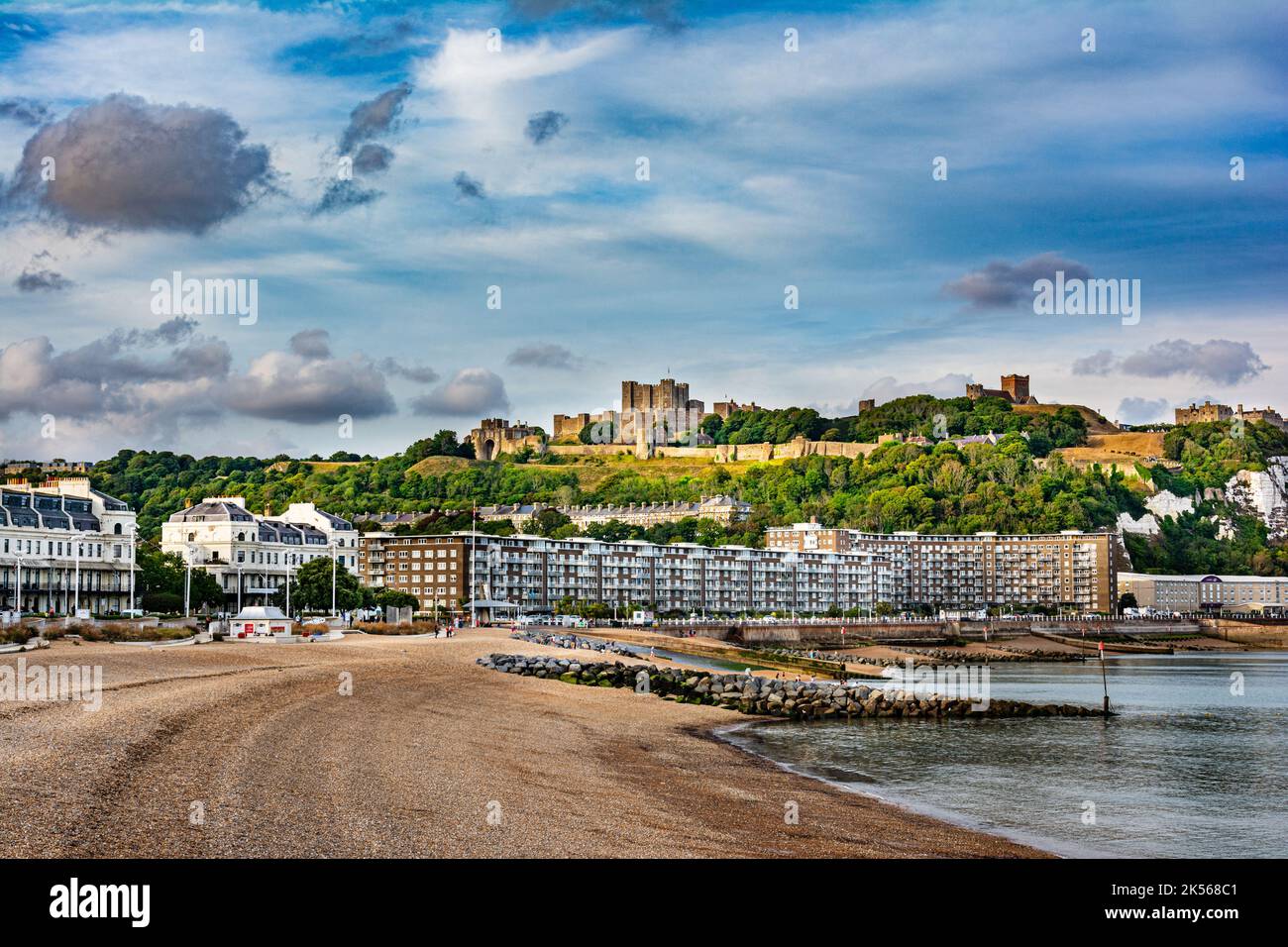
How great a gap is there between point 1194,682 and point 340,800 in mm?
71151

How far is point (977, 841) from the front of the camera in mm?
19781

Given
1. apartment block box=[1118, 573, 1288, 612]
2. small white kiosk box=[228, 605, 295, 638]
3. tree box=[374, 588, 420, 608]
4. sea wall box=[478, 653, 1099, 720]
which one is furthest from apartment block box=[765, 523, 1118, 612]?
sea wall box=[478, 653, 1099, 720]

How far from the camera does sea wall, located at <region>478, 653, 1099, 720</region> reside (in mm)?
44906

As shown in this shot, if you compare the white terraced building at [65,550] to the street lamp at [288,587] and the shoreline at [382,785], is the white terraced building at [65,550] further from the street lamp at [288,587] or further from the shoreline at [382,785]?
the shoreline at [382,785]

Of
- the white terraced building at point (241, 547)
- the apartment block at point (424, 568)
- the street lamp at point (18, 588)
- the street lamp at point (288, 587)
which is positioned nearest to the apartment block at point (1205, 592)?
the apartment block at point (424, 568)

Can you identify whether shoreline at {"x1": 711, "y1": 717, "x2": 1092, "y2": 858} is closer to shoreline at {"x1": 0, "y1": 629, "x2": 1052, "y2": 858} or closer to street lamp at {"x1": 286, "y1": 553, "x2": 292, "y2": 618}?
A: shoreline at {"x1": 0, "y1": 629, "x2": 1052, "y2": 858}

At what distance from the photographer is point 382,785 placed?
60.5ft

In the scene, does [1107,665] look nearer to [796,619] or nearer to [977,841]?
[796,619]

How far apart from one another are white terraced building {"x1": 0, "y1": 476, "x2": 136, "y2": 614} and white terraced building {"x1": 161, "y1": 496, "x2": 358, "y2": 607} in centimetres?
994

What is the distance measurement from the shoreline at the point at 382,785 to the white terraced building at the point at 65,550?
105 ft

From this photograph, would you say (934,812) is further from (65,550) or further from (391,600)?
(391,600)

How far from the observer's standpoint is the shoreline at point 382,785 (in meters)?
14.1
